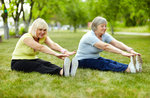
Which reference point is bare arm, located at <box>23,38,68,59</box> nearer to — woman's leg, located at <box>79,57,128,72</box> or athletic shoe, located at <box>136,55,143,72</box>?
woman's leg, located at <box>79,57,128,72</box>

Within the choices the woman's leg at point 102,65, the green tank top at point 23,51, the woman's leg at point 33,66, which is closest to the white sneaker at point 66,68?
the woman's leg at point 33,66

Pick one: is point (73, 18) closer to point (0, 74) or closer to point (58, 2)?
point (58, 2)

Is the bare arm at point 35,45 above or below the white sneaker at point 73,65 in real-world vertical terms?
above

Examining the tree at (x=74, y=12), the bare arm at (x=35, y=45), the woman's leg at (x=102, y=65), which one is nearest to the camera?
the bare arm at (x=35, y=45)

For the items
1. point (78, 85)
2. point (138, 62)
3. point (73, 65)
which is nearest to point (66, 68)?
point (73, 65)

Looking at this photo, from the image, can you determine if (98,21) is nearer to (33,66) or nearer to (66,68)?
(66,68)

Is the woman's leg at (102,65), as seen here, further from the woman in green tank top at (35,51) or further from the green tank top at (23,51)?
the green tank top at (23,51)

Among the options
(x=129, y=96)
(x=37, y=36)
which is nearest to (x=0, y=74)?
(x=37, y=36)

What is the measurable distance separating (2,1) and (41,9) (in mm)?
9510

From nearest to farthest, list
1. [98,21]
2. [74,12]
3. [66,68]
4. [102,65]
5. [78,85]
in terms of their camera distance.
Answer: [78,85], [66,68], [98,21], [102,65], [74,12]

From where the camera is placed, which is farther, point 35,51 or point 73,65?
point 35,51

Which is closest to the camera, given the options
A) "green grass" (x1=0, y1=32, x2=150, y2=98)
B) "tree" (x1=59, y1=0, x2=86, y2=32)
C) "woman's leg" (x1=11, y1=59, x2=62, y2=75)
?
"green grass" (x1=0, y1=32, x2=150, y2=98)

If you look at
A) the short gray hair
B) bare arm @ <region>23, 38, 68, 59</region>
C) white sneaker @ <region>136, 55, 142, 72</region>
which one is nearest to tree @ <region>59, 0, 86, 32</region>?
the short gray hair

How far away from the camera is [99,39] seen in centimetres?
509
